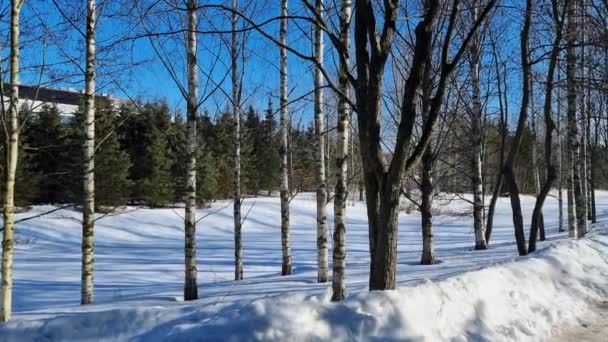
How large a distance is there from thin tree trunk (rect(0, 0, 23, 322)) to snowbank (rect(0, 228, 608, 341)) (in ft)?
8.58

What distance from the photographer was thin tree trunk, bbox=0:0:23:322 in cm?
579

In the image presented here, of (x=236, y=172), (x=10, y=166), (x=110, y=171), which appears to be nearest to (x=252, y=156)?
(x=110, y=171)

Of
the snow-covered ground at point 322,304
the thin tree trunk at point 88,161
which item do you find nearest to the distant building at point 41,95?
the thin tree trunk at point 88,161

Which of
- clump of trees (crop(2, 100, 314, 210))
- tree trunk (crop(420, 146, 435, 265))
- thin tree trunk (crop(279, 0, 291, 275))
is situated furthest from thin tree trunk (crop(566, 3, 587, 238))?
clump of trees (crop(2, 100, 314, 210))

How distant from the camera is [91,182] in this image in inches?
324

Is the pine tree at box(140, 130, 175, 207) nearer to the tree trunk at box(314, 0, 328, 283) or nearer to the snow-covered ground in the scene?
the snow-covered ground

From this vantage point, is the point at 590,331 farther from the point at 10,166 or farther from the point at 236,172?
the point at 236,172

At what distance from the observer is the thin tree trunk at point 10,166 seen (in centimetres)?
579

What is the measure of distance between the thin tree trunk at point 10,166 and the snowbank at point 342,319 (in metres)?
2.61

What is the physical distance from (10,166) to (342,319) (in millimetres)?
4600

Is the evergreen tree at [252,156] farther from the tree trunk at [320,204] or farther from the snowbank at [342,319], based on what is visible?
the snowbank at [342,319]

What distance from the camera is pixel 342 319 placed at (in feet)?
11.2

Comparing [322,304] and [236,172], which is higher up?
[236,172]

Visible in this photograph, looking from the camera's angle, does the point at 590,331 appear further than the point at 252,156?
No
